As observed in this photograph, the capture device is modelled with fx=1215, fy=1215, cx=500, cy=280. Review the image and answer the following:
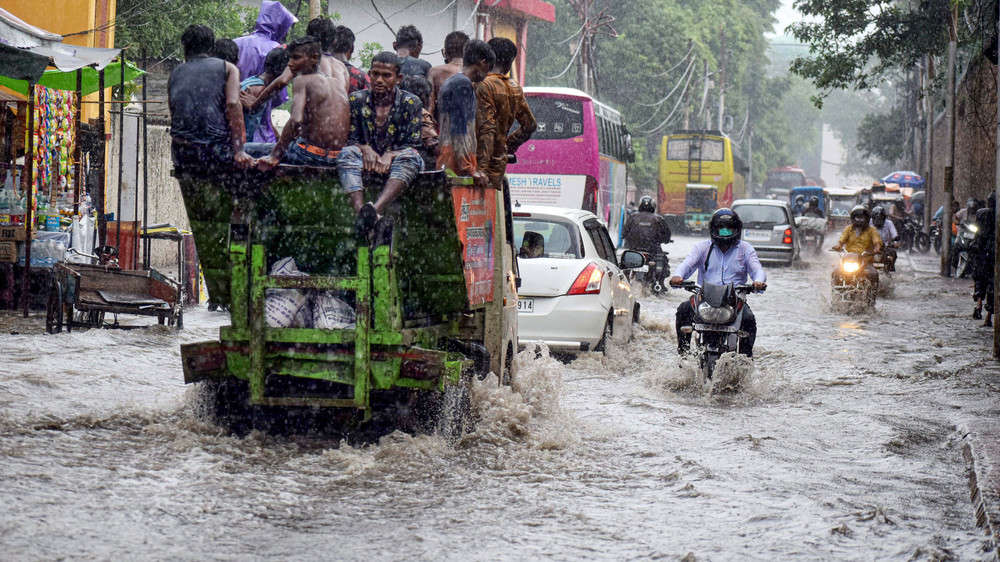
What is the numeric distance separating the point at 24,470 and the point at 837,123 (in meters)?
132

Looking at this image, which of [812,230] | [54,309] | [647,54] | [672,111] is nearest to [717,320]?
[54,309]

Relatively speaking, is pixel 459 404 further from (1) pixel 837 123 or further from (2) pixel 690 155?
(1) pixel 837 123

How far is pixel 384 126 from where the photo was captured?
A: 6770 mm

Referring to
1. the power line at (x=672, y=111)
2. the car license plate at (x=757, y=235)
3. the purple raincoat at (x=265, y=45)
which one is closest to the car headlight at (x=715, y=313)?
the purple raincoat at (x=265, y=45)

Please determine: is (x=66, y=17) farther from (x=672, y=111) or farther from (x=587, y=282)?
(x=672, y=111)

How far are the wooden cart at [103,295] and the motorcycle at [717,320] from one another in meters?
5.46

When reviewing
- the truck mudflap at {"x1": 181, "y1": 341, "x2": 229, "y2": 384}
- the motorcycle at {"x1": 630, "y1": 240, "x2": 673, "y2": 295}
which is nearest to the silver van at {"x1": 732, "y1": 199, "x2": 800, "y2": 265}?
the motorcycle at {"x1": 630, "y1": 240, "x2": 673, "y2": 295}

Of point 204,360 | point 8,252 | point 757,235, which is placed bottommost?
point 204,360

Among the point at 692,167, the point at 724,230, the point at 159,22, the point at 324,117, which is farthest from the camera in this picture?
the point at 692,167

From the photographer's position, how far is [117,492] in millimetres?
5680

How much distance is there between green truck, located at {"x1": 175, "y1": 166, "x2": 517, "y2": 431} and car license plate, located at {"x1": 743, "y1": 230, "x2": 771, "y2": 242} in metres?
21.6

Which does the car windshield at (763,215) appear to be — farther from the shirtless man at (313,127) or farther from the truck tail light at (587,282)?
the shirtless man at (313,127)

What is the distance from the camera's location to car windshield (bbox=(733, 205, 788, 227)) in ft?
92.3

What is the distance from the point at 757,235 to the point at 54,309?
1930 centimetres
